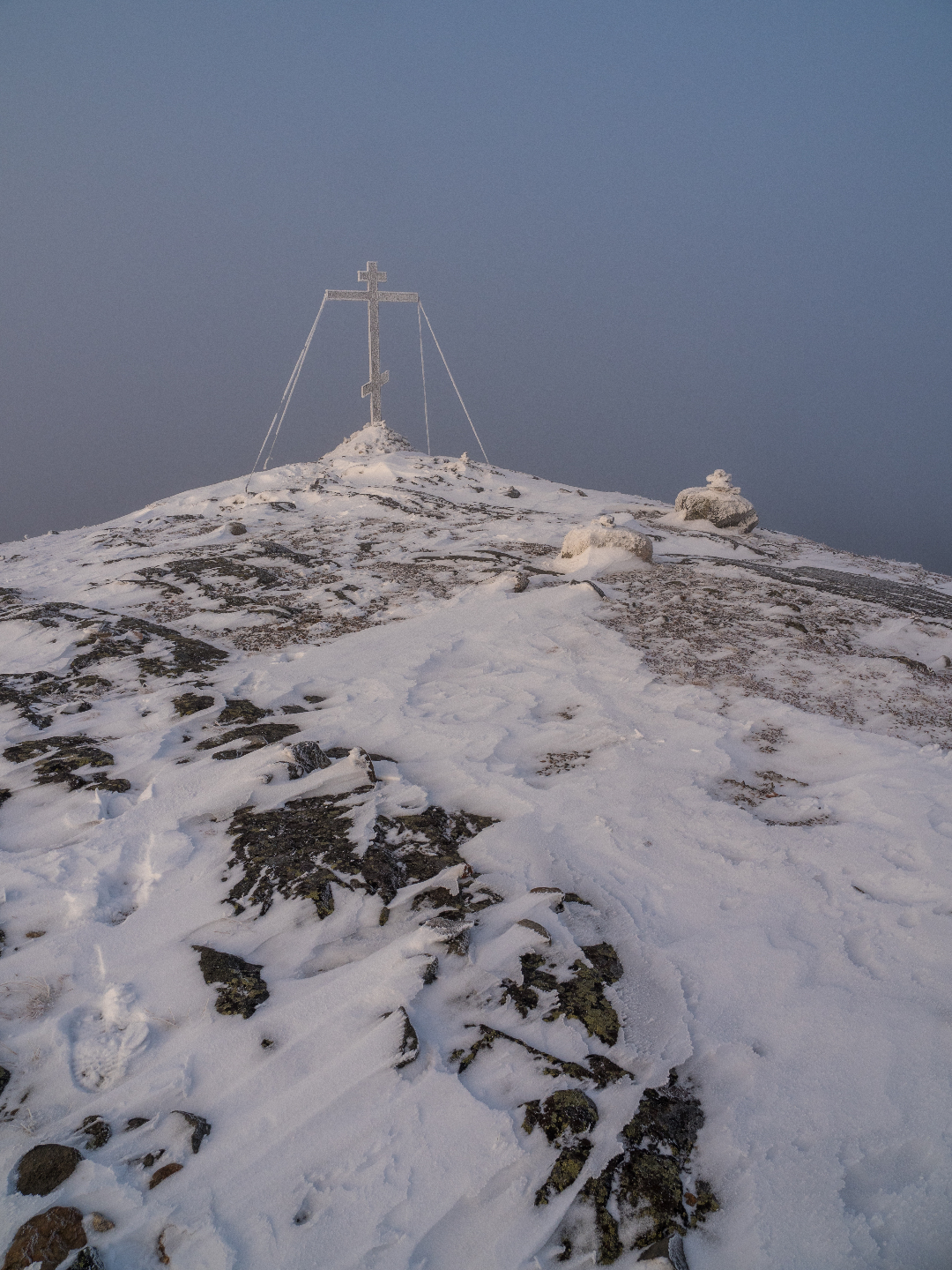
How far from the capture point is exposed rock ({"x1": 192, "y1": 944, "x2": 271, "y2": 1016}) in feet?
7.39

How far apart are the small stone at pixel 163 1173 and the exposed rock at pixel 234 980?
0.44 metres

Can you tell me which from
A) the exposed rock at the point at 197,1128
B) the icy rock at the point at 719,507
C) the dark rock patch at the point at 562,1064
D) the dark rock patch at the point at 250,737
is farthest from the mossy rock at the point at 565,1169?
the icy rock at the point at 719,507

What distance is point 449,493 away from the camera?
43.7 feet

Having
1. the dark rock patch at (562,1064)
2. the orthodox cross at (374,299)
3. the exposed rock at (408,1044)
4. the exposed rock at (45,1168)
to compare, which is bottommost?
the exposed rock at (45,1168)

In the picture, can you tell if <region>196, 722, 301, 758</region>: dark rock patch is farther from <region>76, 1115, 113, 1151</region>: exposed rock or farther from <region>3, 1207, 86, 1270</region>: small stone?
<region>3, 1207, 86, 1270</region>: small stone

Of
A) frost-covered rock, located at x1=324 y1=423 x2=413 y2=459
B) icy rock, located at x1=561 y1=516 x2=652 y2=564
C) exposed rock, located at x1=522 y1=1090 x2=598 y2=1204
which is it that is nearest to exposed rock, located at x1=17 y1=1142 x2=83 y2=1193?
exposed rock, located at x1=522 y1=1090 x2=598 y2=1204

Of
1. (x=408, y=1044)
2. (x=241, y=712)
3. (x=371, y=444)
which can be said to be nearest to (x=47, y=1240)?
(x=408, y=1044)

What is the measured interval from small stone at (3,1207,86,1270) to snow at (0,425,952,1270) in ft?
0.13

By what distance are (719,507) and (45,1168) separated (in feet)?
41.4

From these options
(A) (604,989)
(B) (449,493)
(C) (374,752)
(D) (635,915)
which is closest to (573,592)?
(C) (374,752)

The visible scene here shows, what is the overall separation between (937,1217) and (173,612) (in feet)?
20.8

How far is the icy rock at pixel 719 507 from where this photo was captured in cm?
1252

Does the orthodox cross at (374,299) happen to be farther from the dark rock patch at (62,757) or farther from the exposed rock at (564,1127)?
the exposed rock at (564,1127)

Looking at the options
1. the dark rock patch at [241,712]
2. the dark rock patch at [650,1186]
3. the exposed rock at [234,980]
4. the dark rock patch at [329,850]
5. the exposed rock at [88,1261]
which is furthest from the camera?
the dark rock patch at [241,712]
